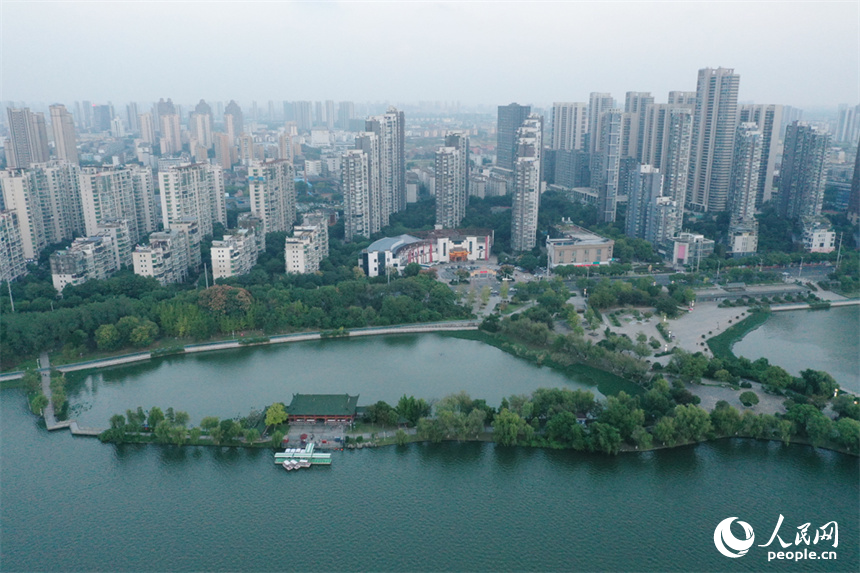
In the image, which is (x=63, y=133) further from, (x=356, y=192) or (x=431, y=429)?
(x=431, y=429)

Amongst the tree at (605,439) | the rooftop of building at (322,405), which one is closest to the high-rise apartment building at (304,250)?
the rooftop of building at (322,405)

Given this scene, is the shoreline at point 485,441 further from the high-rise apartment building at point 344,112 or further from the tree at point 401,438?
the high-rise apartment building at point 344,112

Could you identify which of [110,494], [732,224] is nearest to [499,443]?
[110,494]

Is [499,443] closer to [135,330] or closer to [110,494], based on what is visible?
[110,494]

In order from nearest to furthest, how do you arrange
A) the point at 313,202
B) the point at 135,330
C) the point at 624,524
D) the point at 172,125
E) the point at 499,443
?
the point at 624,524 → the point at 499,443 → the point at 135,330 → the point at 313,202 → the point at 172,125

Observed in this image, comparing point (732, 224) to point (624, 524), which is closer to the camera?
point (624, 524)
